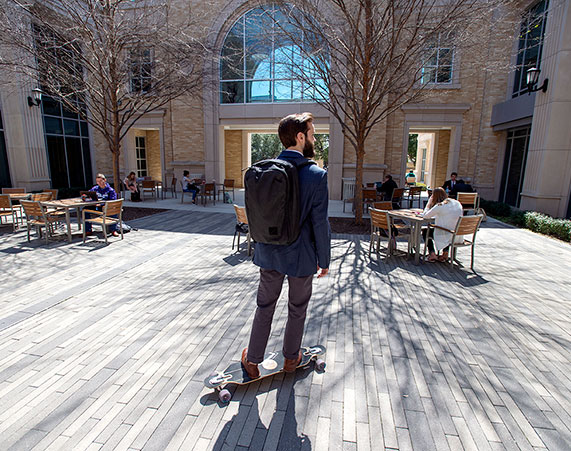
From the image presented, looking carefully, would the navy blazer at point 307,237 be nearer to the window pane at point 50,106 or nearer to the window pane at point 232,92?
the window pane at point 232,92

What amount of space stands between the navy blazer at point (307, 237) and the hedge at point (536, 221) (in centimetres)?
883

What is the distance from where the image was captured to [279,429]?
2.30 metres

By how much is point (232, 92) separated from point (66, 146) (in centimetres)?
844

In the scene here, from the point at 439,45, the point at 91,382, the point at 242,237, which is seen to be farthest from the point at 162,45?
the point at 91,382

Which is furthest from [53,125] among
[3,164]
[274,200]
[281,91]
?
[274,200]

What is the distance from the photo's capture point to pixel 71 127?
16.2 metres

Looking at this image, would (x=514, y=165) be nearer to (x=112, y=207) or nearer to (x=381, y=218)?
(x=381, y=218)

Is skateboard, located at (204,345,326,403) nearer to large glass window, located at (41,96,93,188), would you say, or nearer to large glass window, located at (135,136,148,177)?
large glass window, located at (41,96,93,188)

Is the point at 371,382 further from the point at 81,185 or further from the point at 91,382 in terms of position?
the point at 81,185

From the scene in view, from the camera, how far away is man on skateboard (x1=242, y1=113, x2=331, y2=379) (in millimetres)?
2324

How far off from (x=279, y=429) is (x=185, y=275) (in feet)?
11.8

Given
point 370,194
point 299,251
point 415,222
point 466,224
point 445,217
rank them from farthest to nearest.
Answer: point 370,194
point 415,222
point 445,217
point 466,224
point 299,251

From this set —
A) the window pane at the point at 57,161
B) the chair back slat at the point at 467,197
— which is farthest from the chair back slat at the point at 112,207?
the window pane at the point at 57,161

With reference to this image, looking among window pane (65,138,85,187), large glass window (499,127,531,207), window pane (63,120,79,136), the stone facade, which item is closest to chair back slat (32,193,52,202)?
the stone facade
